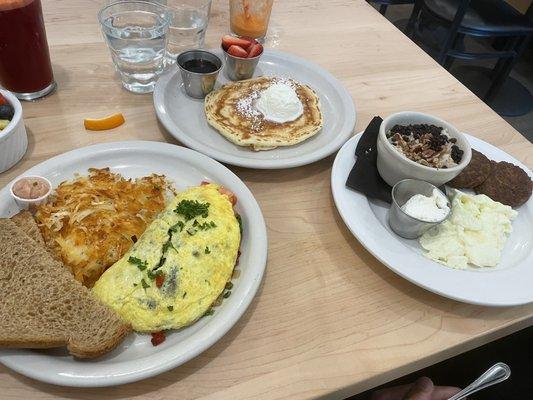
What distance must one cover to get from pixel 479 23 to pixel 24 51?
3222 millimetres

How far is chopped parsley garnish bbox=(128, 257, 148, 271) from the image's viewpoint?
3.76 ft

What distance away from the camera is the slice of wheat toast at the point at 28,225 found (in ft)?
3.95

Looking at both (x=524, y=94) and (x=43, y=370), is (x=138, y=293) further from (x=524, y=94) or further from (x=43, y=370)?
(x=524, y=94)

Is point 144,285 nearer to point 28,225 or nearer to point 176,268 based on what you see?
point 176,268

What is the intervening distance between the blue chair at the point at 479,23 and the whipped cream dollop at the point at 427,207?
2489 millimetres

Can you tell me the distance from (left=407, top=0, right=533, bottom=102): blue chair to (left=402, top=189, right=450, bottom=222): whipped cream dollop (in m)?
2.49

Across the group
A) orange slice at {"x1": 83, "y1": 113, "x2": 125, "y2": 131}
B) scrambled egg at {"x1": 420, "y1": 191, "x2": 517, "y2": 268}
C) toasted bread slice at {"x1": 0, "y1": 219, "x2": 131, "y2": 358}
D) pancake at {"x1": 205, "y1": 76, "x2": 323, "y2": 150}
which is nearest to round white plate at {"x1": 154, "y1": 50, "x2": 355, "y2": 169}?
pancake at {"x1": 205, "y1": 76, "x2": 323, "y2": 150}

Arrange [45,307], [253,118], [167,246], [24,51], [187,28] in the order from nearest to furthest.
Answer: [45,307] < [167,246] < [24,51] < [253,118] < [187,28]

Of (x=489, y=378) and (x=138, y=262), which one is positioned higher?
(x=138, y=262)

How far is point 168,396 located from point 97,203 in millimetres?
596

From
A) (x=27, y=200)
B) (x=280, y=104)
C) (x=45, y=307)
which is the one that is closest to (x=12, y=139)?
(x=27, y=200)

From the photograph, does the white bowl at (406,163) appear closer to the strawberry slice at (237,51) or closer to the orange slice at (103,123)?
the strawberry slice at (237,51)

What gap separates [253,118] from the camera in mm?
1760

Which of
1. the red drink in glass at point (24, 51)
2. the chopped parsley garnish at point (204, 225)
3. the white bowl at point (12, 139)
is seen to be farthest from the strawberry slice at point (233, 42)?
the chopped parsley garnish at point (204, 225)
